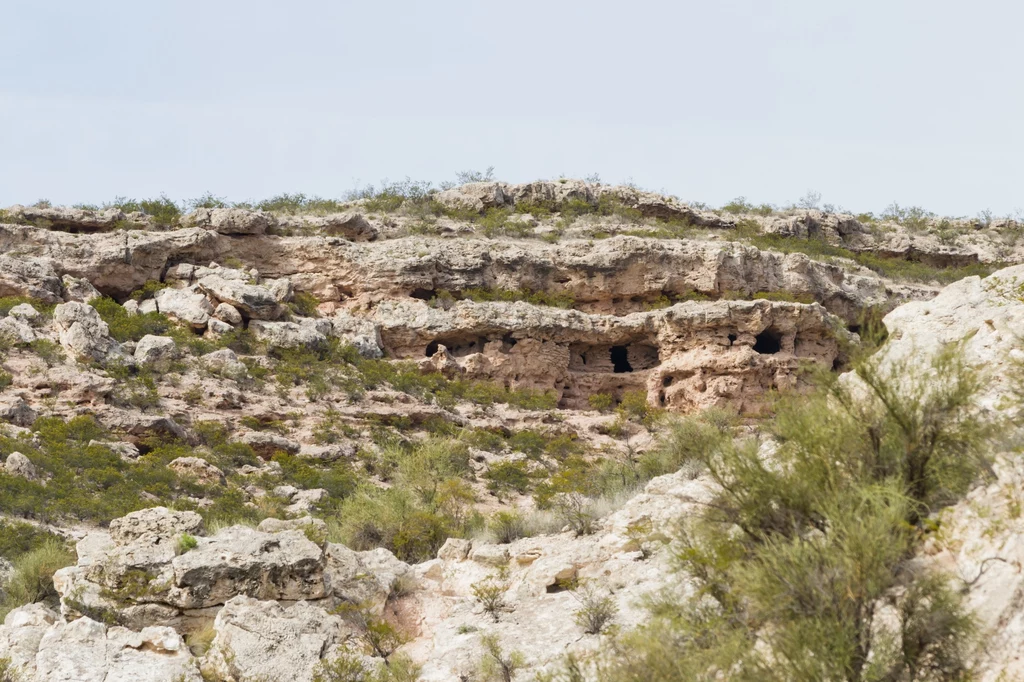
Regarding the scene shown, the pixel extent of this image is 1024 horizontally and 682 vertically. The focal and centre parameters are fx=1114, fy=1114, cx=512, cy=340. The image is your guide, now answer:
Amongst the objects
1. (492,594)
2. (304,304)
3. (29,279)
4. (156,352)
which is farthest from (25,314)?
(492,594)

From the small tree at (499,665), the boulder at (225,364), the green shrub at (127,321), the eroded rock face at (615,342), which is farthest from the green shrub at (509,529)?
the green shrub at (127,321)

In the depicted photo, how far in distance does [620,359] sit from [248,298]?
11.6m

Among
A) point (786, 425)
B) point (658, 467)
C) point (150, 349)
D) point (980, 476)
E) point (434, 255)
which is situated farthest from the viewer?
point (434, 255)

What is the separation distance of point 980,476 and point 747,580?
2.11 metres

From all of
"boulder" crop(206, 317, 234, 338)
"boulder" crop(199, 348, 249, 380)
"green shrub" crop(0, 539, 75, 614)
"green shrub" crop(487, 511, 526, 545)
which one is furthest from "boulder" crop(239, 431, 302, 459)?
"green shrub" crop(487, 511, 526, 545)

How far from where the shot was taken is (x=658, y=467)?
18.0 meters

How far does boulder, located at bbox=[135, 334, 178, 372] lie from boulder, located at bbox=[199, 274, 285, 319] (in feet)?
10.2

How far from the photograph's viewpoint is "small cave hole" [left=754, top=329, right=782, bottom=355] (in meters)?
32.8

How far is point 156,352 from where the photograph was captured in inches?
1111

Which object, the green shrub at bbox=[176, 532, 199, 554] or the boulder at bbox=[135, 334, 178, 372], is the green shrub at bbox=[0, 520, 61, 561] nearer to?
the green shrub at bbox=[176, 532, 199, 554]

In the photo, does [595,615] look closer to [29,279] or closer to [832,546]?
[832,546]

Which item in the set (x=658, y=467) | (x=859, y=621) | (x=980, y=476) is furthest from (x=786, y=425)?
(x=658, y=467)

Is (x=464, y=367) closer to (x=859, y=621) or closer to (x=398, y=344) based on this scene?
(x=398, y=344)

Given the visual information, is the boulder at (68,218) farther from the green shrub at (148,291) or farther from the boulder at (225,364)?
the boulder at (225,364)
